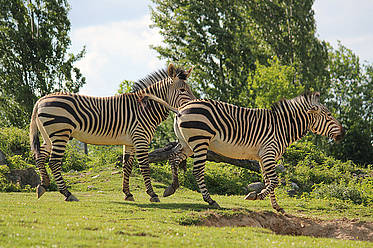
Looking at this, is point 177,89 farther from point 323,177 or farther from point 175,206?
point 323,177

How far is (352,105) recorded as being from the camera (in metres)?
38.0

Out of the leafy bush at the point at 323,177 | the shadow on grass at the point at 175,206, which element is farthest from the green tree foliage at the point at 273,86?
the shadow on grass at the point at 175,206

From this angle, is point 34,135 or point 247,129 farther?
point 34,135

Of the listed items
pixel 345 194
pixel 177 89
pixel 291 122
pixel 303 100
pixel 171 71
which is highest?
pixel 171 71

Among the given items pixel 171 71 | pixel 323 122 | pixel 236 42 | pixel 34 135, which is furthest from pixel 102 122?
pixel 236 42

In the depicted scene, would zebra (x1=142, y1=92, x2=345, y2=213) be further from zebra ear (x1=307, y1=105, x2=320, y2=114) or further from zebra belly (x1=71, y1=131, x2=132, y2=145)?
zebra belly (x1=71, y1=131, x2=132, y2=145)

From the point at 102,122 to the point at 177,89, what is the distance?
96.2 inches

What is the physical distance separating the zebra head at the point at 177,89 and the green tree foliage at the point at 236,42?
22.7 metres

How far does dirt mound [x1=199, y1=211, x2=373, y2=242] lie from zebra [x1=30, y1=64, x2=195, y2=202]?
2781 mm

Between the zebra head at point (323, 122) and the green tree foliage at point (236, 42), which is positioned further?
the green tree foliage at point (236, 42)

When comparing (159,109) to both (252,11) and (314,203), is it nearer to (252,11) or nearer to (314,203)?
(314,203)

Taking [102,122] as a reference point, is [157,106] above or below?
above

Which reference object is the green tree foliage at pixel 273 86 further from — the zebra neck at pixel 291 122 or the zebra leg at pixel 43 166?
the zebra leg at pixel 43 166

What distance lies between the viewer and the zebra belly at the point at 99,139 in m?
10.6
